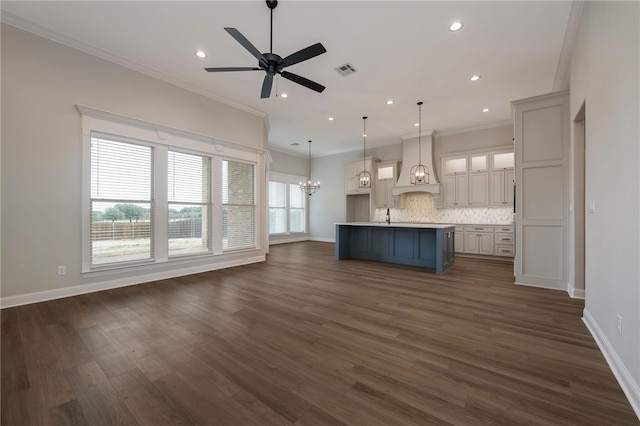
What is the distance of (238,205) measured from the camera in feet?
19.0

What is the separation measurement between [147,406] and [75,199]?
3514 millimetres

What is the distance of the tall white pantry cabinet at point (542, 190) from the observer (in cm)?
380

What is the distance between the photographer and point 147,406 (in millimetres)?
1537

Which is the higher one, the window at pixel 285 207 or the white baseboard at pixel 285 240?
the window at pixel 285 207

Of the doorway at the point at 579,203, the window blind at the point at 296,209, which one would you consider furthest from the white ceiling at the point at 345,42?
the window blind at the point at 296,209

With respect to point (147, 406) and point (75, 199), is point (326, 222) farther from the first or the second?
point (147, 406)

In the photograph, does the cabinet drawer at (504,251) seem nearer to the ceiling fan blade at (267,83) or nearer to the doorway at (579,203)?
the doorway at (579,203)

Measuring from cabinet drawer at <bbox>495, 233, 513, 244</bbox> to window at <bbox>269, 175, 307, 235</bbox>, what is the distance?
676 cm

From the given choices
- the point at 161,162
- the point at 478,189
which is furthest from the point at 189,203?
the point at 478,189

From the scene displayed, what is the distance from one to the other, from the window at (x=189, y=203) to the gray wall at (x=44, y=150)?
3.36ft

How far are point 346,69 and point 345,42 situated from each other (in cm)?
70

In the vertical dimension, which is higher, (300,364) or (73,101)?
(73,101)

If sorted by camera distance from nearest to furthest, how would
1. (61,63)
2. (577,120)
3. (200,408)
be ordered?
1. (200,408)
2. (577,120)
3. (61,63)

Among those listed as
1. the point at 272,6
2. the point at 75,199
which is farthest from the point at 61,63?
the point at 272,6
